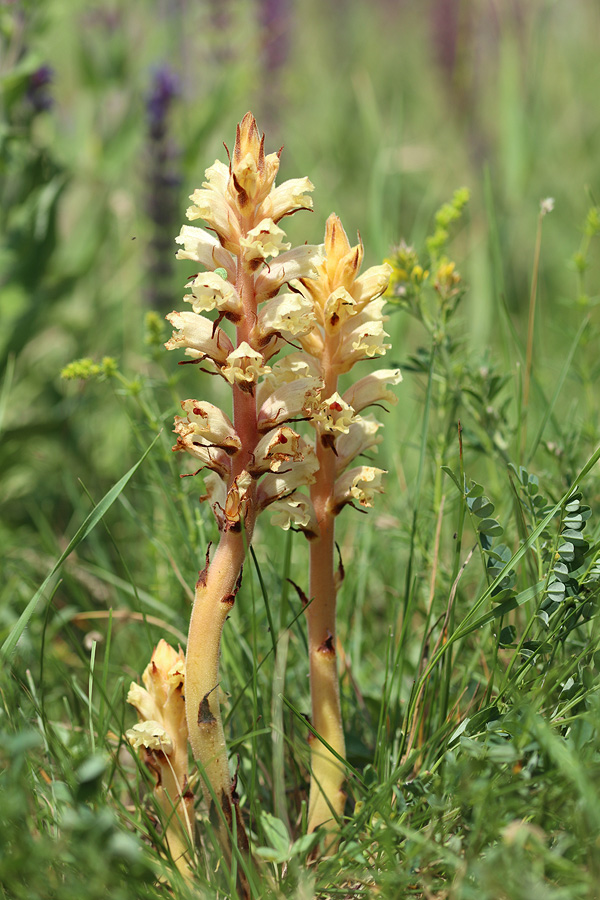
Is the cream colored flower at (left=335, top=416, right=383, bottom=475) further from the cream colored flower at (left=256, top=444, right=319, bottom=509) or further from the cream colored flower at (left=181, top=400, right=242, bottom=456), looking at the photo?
the cream colored flower at (left=181, top=400, right=242, bottom=456)

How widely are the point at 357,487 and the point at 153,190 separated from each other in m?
2.90

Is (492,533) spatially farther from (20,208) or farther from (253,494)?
(20,208)

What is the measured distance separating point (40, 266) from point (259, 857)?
2.24m

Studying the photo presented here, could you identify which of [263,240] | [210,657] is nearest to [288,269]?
[263,240]

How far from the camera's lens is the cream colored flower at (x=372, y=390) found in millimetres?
1399

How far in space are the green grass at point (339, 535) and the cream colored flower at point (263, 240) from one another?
1.18ft

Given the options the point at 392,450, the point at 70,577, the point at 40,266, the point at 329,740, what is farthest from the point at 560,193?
the point at 329,740

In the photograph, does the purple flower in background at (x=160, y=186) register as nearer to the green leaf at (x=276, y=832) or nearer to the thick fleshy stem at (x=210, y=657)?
the thick fleshy stem at (x=210, y=657)

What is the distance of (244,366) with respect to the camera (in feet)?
3.98

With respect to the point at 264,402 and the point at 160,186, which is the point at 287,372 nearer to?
the point at 264,402

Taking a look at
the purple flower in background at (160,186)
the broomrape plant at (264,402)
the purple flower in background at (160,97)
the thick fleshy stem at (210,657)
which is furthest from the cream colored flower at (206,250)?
the purple flower in background at (160,97)

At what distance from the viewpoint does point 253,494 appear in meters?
1.30

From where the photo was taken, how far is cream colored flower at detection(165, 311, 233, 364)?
1.26 m

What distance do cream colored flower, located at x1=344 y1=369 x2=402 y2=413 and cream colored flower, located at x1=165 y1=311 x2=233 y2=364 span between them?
9.9 inches
